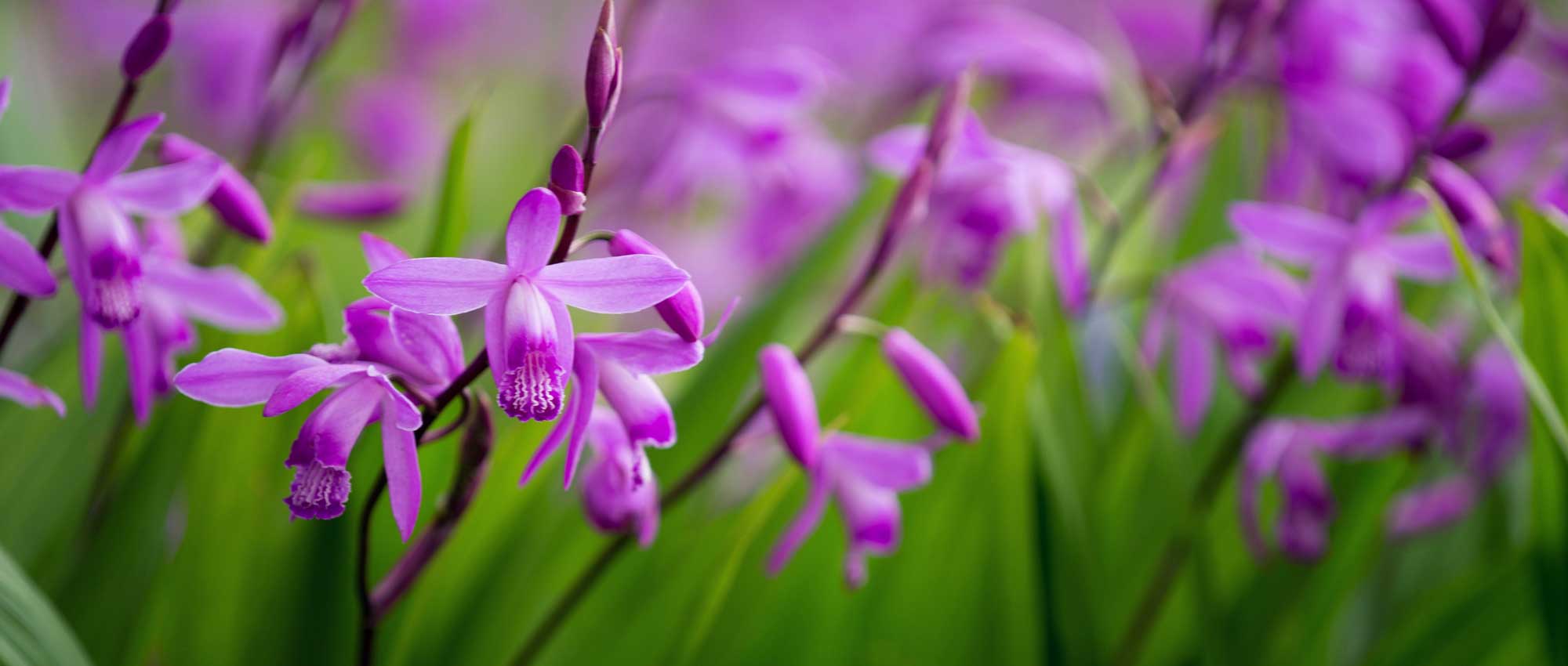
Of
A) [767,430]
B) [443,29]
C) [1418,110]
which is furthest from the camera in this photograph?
[443,29]

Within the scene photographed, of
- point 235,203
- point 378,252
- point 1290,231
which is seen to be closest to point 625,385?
point 378,252

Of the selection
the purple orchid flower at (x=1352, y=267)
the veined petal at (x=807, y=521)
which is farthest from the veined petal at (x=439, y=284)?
the purple orchid flower at (x=1352, y=267)

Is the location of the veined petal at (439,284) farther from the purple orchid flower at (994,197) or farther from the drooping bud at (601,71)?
the purple orchid flower at (994,197)

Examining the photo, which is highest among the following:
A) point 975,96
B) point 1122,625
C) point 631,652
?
point 975,96

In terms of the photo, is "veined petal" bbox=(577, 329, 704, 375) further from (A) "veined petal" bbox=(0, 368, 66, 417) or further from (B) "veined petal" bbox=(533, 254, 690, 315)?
(A) "veined petal" bbox=(0, 368, 66, 417)

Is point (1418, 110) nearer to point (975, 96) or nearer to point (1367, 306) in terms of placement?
point (1367, 306)

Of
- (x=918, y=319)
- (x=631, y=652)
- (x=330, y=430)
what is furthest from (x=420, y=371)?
(x=918, y=319)

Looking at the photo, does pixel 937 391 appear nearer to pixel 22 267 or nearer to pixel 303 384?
pixel 303 384
